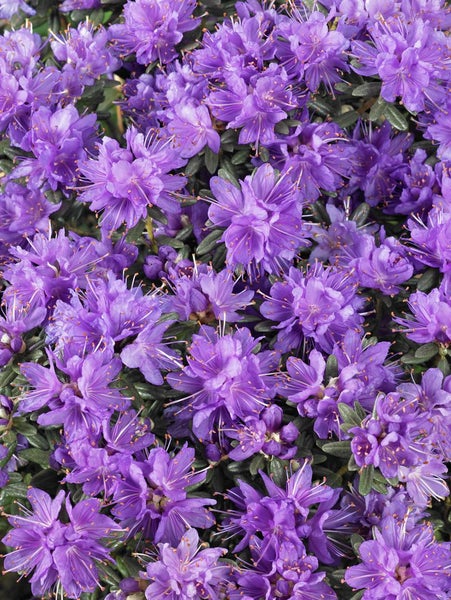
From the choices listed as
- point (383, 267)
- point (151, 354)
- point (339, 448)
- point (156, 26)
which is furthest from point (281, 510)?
point (156, 26)

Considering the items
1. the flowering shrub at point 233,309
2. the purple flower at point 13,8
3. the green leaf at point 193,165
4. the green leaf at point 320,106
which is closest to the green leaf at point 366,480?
the flowering shrub at point 233,309

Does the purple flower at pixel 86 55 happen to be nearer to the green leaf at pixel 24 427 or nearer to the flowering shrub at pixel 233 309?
the flowering shrub at pixel 233 309

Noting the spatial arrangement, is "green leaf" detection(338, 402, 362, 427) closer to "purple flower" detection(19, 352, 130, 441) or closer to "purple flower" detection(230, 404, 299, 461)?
"purple flower" detection(230, 404, 299, 461)

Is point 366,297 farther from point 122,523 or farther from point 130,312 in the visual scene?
point 122,523

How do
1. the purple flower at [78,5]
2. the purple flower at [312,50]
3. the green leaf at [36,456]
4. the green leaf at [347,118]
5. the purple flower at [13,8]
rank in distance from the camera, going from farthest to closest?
the purple flower at [13,8], the purple flower at [78,5], the green leaf at [347,118], the purple flower at [312,50], the green leaf at [36,456]

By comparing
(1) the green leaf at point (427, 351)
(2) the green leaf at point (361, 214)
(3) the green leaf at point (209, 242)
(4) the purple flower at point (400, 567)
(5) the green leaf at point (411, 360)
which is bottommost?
(4) the purple flower at point (400, 567)

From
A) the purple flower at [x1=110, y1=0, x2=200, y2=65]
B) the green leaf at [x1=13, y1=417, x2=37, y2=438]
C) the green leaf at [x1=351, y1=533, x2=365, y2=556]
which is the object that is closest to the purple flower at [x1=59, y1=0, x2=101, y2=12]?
the purple flower at [x1=110, y1=0, x2=200, y2=65]

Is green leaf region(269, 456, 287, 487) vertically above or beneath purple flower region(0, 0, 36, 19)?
beneath
